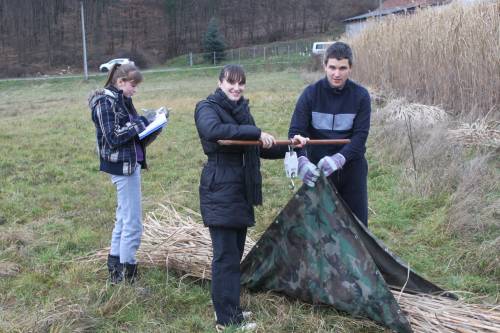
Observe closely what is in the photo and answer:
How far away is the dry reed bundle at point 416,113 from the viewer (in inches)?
316

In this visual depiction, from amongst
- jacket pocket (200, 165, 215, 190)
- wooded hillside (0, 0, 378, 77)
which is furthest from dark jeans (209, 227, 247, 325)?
wooded hillside (0, 0, 378, 77)

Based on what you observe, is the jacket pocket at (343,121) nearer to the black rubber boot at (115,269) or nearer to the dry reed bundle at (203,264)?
the dry reed bundle at (203,264)

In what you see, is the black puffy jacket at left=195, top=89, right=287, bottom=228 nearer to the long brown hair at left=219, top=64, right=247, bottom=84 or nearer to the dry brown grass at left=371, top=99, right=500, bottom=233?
the long brown hair at left=219, top=64, right=247, bottom=84

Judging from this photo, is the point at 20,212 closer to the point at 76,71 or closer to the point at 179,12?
the point at 76,71

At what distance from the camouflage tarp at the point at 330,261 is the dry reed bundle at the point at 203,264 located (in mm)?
163

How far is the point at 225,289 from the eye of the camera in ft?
10.4

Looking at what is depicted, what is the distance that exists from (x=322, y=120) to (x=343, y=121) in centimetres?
13

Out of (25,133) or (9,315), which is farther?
(25,133)

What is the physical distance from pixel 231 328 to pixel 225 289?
228 millimetres

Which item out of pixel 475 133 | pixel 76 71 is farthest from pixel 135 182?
pixel 76 71

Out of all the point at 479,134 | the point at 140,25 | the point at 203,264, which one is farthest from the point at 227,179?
the point at 140,25

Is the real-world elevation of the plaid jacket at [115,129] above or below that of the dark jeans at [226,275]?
above

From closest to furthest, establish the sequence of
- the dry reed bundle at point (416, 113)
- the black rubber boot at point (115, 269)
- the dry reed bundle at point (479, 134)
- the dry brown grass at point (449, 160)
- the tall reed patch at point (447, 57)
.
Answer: the black rubber boot at point (115, 269) < the dry brown grass at point (449, 160) < the dry reed bundle at point (479, 134) < the tall reed patch at point (447, 57) < the dry reed bundle at point (416, 113)

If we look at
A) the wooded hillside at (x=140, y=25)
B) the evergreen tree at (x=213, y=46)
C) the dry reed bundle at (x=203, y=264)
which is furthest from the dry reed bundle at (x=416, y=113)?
the wooded hillside at (x=140, y=25)
